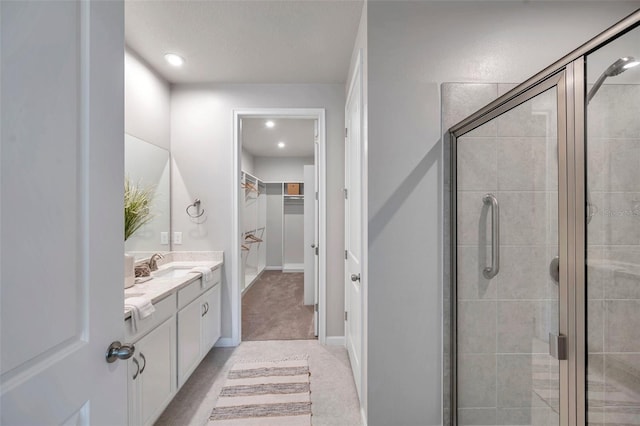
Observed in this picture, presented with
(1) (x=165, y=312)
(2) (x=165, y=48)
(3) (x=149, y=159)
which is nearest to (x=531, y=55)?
(2) (x=165, y=48)

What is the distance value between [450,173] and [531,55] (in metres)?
0.86

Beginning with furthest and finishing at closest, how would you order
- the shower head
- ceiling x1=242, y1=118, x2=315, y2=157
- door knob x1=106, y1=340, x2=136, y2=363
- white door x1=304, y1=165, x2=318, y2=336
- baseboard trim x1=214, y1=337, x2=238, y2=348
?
ceiling x1=242, y1=118, x2=315, y2=157 → white door x1=304, y1=165, x2=318, y2=336 → baseboard trim x1=214, y1=337, x2=238, y2=348 → the shower head → door knob x1=106, y1=340, x2=136, y2=363

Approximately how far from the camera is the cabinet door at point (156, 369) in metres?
1.51

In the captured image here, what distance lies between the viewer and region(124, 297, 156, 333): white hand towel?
140cm

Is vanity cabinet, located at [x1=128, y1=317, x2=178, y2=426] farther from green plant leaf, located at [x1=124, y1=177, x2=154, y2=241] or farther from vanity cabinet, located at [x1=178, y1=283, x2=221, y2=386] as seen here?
green plant leaf, located at [x1=124, y1=177, x2=154, y2=241]

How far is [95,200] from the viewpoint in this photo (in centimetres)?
69

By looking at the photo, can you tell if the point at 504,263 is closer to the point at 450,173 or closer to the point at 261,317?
the point at 450,173

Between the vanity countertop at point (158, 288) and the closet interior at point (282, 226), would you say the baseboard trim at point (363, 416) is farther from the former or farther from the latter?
the closet interior at point (282, 226)

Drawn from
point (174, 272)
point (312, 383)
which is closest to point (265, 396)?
point (312, 383)

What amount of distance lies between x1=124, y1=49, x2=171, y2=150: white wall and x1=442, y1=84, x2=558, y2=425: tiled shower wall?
2.25m

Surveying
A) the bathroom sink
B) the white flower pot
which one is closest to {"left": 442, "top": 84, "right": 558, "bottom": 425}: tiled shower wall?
the white flower pot

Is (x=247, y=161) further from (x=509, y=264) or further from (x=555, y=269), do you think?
(x=555, y=269)

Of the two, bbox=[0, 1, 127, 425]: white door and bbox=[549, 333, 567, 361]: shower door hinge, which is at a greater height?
bbox=[0, 1, 127, 425]: white door

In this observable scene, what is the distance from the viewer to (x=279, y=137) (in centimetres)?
479
